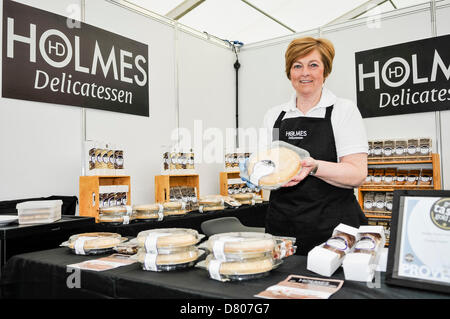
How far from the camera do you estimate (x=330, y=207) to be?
1699 mm

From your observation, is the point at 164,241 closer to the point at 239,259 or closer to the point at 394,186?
the point at 239,259

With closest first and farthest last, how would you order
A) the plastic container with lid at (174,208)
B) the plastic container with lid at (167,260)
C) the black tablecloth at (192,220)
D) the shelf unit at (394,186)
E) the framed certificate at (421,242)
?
the framed certificate at (421,242) < the plastic container with lid at (167,260) < the black tablecloth at (192,220) < the plastic container with lid at (174,208) < the shelf unit at (394,186)

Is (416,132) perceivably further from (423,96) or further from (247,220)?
(247,220)

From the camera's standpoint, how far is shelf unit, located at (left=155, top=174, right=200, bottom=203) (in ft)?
11.8

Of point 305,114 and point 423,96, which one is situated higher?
point 423,96

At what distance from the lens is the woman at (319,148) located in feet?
5.41

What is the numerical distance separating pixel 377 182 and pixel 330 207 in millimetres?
2852

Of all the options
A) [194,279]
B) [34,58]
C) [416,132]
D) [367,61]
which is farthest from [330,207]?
[367,61]

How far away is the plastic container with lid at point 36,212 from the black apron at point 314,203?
119cm

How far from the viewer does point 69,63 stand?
3229mm

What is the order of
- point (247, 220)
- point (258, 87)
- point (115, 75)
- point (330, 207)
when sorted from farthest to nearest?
point (258, 87) → point (247, 220) → point (115, 75) → point (330, 207)

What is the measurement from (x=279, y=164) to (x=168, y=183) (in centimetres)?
240

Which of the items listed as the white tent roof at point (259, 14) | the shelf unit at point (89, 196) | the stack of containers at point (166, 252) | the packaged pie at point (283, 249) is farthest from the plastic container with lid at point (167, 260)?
the white tent roof at point (259, 14)

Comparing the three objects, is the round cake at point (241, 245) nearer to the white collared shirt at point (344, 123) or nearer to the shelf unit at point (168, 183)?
the white collared shirt at point (344, 123)
